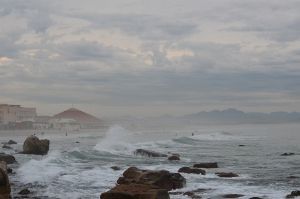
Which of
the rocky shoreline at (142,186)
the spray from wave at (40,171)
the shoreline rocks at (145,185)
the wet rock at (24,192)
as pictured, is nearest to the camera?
the shoreline rocks at (145,185)

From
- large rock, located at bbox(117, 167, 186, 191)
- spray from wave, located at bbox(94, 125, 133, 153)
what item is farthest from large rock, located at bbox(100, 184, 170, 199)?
spray from wave, located at bbox(94, 125, 133, 153)

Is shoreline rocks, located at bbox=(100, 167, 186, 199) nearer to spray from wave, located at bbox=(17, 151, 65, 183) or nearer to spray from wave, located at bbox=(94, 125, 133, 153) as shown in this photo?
spray from wave, located at bbox=(17, 151, 65, 183)

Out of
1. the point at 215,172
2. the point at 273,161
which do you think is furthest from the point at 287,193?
the point at 273,161

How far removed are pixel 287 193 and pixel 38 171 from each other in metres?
17.6

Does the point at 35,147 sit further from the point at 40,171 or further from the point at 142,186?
the point at 142,186

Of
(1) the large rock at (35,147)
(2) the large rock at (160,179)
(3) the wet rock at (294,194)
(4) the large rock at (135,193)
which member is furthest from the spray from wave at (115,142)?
(4) the large rock at (135,193)

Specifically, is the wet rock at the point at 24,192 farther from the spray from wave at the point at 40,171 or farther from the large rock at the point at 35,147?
the large rock at the point at 35,147

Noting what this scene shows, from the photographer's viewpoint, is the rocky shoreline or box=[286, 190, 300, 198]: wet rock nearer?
the rocky shoreline

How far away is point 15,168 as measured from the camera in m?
37.1

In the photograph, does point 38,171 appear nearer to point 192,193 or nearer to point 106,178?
point 106,178

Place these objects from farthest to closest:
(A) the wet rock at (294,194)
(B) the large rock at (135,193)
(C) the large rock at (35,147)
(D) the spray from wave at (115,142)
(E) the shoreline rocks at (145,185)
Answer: (D) the spray from wave at (115,142) < (C) the large rock at (35,147) < (A) the wet rock at (294,194) < (E) the shoreline rocks at (145,185) < (B) the large rock at (135,193)

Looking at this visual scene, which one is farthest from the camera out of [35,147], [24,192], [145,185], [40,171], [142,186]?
[35,147]

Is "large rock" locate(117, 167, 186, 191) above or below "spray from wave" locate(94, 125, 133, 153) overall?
below

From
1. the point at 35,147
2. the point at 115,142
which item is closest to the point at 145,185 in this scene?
the point at 35,147
